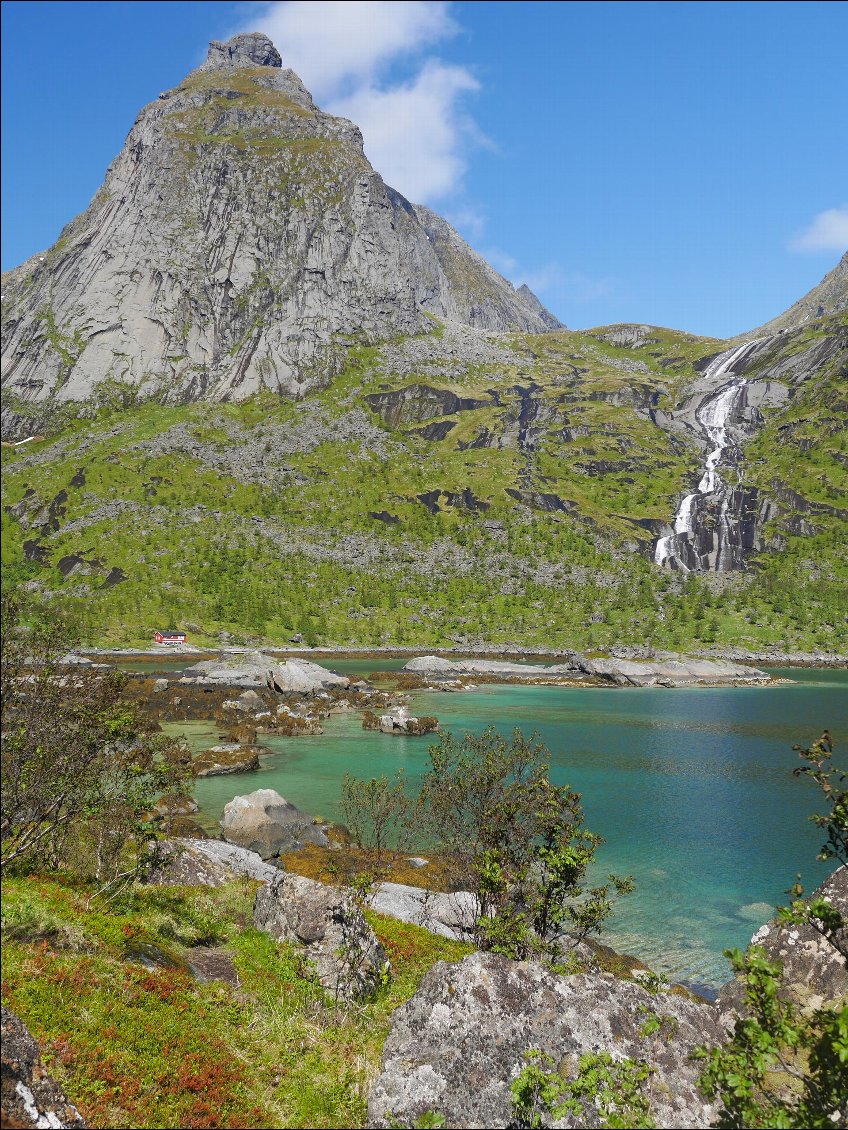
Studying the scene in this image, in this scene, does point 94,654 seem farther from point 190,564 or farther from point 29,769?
point 29,769

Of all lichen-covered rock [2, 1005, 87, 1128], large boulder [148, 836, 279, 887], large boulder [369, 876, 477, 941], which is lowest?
large boulder [369, 876, 477, 941]

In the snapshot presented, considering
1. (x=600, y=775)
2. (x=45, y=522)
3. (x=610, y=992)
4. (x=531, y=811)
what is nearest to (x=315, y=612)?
(x=45, y=522)

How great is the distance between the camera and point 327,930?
15.4m

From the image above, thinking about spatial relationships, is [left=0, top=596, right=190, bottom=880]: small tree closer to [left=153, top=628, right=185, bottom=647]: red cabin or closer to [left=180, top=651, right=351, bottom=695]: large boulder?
[left=180, top=651, right=351, bottom=695]: large boulder

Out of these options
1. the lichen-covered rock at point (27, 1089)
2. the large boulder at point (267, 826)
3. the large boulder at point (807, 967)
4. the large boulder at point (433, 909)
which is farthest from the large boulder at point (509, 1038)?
the large boulder at point (267, 826)

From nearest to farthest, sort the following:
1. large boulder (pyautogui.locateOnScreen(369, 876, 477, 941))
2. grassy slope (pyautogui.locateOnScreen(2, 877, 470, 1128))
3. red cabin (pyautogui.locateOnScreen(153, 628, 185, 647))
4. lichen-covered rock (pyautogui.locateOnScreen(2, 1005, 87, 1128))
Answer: lichen-covered rock (pyautogui.locateOnScreen(2, 1005, 87, 1128)) → grassy slope (pyautogui.locateOnScreen(2, 877, 470, 1128)) → large boulder (pyautogui.locateOnScreen(369, 876, 477, 941)) → red cabin (pyautogui.locateOnScreen(153, 628, 185, 647))

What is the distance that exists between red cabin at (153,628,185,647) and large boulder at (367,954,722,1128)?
145 metres

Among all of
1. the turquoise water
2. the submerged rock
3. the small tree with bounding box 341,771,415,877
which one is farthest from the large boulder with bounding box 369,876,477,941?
the submerged rock

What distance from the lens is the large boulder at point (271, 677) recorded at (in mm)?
91000

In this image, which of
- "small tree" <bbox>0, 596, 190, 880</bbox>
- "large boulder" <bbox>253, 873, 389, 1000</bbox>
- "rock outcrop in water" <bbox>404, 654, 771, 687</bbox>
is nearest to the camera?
"small tree" <bbox>0, 596, 190, 880</bbox>

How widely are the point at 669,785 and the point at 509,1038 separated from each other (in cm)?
4620

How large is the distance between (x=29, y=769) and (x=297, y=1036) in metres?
7.88

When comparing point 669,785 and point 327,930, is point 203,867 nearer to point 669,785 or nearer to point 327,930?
point 327,930

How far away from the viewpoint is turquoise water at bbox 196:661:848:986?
27.7m
